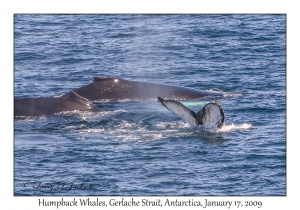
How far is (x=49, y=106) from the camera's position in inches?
899

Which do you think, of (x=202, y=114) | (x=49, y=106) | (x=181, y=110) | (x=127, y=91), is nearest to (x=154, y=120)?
(x=181, y=110)

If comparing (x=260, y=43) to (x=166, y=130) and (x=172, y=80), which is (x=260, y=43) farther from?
(x=166, y=130)

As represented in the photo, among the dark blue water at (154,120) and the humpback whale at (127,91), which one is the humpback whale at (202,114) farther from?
the humpback whale at (127,91)

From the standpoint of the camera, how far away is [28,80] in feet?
96.8

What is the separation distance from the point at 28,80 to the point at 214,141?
37.6ft

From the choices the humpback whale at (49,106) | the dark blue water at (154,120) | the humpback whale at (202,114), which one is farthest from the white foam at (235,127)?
the humpback whale at (49,106)

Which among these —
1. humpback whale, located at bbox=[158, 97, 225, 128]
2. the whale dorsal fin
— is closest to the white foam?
humpback whale, located at bbox=[158, 97, 225, 128]

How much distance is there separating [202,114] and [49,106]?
4843 millimetres

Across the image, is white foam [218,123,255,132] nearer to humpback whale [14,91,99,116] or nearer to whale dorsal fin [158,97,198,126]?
whale dorsal fin [158,97,198,126]

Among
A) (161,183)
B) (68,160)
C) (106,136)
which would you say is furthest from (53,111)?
(161,183)

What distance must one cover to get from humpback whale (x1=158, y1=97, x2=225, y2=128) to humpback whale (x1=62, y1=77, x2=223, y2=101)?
14.2 feet

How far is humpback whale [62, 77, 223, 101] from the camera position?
81.6ft

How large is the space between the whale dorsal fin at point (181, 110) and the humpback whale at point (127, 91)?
424cm

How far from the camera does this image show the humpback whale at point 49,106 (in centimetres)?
2259
